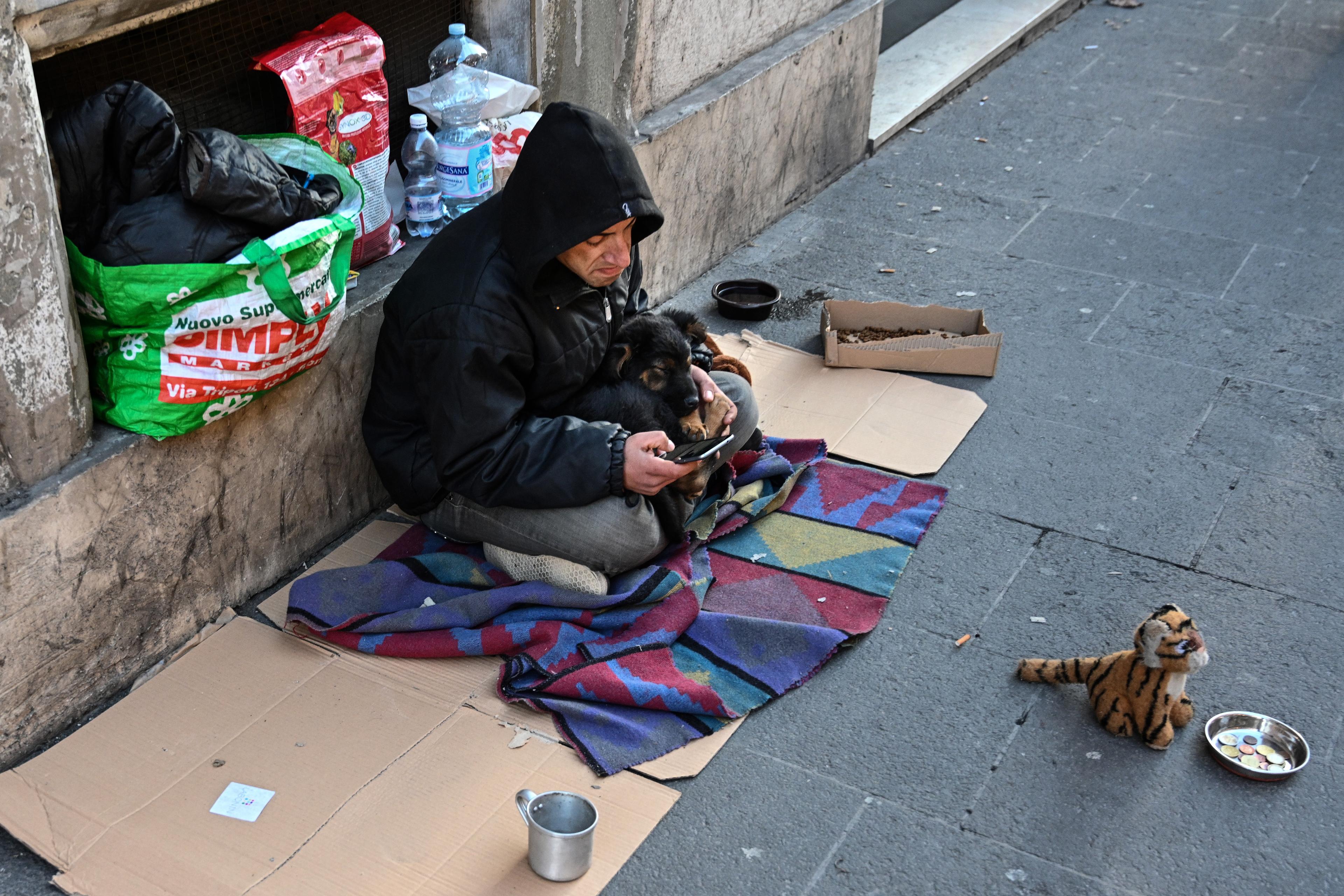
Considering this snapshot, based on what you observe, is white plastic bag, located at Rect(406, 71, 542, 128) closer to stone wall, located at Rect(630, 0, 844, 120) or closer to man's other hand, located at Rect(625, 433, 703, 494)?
stone wall, located at Rect(630, 0, 844, 120)

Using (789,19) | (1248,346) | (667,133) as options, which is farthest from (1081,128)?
(667,133)

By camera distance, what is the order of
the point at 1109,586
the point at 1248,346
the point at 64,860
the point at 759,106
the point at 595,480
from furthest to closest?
the point at 759,106 < the point at 1248,346 < the point at 1109,586 < the point at 595,480 < the point at 64,860

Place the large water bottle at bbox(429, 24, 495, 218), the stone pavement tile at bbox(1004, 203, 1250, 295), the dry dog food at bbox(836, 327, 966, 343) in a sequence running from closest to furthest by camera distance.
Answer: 1. the large water bottle at bbox(429, 24, 495, 218)
2. the dry dog food at bbox(836, 327, 966, 343)
3. the stone pavement tile at bbox(1004, 203, 1250, 295)

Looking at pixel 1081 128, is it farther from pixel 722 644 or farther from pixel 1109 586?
pixel 722 644

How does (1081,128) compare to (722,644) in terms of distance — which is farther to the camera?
(1081,128)

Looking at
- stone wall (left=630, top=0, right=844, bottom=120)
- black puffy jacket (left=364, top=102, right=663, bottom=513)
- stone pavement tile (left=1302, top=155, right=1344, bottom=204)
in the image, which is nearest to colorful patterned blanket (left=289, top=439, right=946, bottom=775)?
black puffy jacket (left=364, top=102, right=663, bottom=513)

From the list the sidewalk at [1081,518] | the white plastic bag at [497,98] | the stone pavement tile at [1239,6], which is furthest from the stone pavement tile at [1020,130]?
the white plastic bag at [497,98]

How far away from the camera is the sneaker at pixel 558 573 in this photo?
123 inches

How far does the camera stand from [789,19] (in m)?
5.36

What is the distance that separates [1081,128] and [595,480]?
4547 mm

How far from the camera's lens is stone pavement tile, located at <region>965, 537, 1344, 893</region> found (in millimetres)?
2543

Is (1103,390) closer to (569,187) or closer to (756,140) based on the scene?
(756,140)

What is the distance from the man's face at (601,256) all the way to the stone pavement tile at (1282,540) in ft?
6.00

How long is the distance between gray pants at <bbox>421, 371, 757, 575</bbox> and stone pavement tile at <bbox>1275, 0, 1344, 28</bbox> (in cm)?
707
